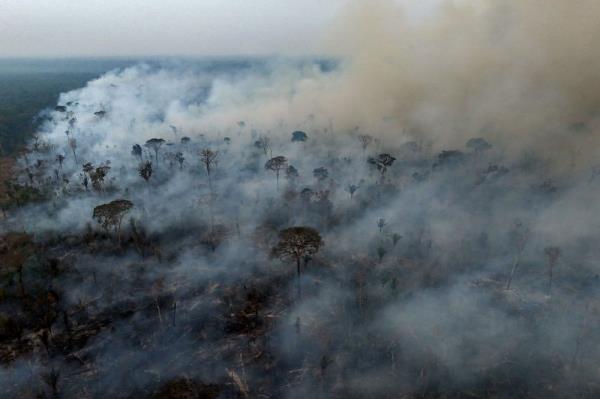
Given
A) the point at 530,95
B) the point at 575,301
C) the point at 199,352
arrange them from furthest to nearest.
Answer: the point at 530,95
the point at 575,301
the point at 199,352

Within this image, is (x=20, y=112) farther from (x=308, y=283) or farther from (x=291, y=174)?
(x=308, y=283)

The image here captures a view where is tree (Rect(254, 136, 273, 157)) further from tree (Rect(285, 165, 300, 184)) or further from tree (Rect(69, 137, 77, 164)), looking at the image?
tree (Rect(69, 137, 77, 164))

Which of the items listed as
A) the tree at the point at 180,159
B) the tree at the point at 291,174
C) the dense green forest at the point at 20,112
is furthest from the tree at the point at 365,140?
the dense green forest at the point at 20,112

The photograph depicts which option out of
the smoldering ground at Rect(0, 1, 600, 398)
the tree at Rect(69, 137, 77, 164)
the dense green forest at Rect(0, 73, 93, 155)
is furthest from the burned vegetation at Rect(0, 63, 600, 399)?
the dense green forest at Rect(0, 73, 93, 155)

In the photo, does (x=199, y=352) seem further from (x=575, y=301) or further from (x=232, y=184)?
(x=232, y=184)

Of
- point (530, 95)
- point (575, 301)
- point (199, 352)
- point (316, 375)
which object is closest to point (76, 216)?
point (199, 352)

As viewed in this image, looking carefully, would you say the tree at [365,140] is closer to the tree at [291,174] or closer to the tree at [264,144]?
the tree at [264,144]
